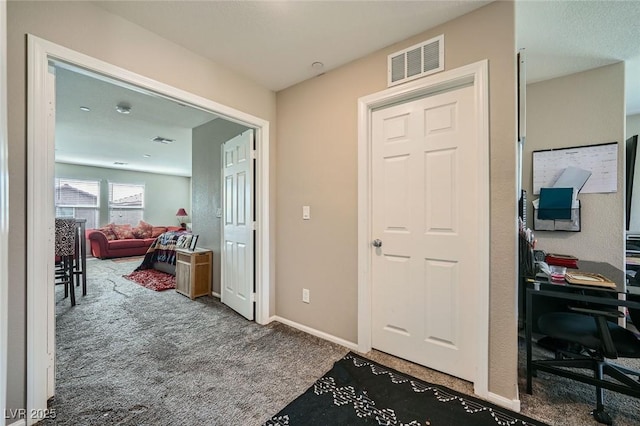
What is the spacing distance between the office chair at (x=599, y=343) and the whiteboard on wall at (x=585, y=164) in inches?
52.7

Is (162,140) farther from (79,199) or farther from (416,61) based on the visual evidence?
(416,61)

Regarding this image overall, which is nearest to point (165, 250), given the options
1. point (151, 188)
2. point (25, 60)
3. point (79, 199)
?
point (25, 60)

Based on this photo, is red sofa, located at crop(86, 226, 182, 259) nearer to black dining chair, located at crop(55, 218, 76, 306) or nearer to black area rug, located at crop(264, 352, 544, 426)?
black dining chair, located at crop(55, 218, 76, 306)

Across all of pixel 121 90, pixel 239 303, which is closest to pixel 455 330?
pixel 239 303

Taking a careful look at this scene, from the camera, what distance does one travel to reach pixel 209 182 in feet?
12.6

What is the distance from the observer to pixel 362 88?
7.16 ft

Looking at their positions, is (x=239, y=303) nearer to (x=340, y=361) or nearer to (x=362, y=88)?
(x=340, y=361)

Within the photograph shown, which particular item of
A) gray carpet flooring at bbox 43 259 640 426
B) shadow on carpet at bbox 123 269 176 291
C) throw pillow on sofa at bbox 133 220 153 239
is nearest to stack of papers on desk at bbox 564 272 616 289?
gray carpet flooring at bbox 43 259 640 426

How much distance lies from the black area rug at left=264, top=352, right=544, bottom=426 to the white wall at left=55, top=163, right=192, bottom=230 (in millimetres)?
8520

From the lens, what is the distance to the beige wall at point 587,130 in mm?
2332

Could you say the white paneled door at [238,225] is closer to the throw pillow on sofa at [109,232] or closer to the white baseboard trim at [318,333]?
the white baseboard trim at [318,333]

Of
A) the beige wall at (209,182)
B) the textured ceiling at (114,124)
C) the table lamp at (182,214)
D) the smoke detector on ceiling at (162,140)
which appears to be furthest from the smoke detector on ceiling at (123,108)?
the table lamp at (182,214)

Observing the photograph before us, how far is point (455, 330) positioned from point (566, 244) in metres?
1.70

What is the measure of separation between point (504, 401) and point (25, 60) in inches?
129
